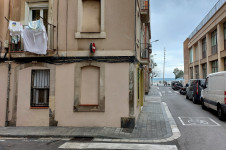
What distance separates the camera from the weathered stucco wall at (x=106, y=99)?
9055 mm

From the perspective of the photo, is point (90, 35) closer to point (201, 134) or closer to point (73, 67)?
point (73, 67)

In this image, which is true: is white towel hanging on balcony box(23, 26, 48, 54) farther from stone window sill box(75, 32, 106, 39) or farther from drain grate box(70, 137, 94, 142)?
drain grate box(70, 137, 94, 142)

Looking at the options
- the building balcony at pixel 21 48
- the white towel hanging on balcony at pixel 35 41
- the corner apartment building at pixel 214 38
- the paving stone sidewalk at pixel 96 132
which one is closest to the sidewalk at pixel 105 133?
the paving stone sidewalk at pixel 96 132

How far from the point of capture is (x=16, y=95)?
31.6 ft

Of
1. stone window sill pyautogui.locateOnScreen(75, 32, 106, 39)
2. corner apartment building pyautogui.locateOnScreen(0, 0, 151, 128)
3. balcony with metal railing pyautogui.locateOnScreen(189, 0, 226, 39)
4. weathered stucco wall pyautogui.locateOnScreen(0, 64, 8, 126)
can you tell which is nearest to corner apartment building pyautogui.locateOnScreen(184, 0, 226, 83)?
balcony with metal railing pyautogui.locateOnScreen(189, 0, 226, 39)

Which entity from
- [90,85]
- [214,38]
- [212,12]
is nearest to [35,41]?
[90,85]

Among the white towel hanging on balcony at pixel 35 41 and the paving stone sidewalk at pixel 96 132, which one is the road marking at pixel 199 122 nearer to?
the paving stone sidewalk at pixel 96 132

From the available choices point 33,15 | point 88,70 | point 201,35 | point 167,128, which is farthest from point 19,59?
point 201,35

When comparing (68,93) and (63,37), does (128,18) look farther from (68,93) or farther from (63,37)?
(68,93)

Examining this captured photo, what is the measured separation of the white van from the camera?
409 inches

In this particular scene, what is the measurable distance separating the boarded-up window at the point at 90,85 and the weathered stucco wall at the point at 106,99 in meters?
0.46

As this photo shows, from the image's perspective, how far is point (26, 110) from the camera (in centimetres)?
955

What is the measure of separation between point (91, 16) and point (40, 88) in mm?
4222

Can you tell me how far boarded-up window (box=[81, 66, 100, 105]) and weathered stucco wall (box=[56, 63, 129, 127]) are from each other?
0.46 metres
